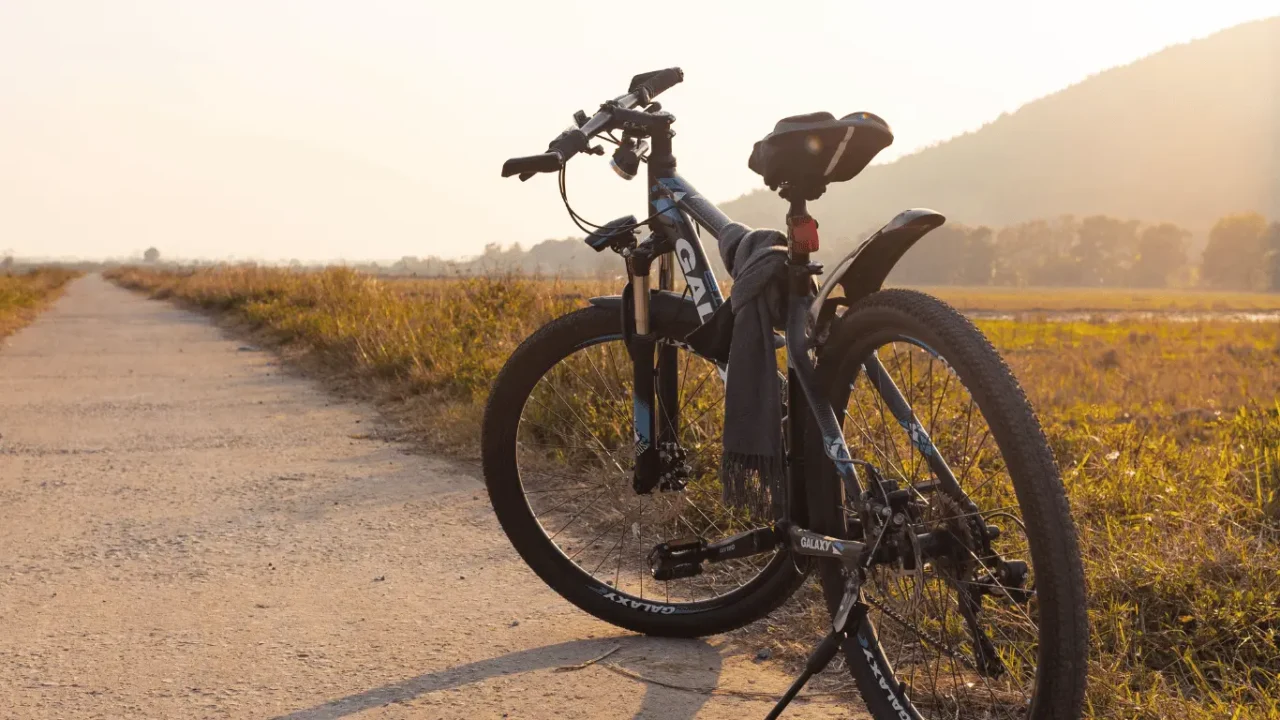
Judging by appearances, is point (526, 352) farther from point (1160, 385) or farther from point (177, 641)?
point (1160, 385)

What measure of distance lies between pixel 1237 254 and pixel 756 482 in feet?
411

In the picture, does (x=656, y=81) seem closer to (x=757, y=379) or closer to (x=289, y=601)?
(x=757, y=379)

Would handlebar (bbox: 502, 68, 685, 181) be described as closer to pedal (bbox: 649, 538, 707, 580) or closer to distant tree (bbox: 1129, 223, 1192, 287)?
pedal (bbox: 649, 538, 707, 580)

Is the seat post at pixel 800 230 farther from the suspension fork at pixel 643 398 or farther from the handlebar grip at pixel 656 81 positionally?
the handlebar grip at pixel 656 81

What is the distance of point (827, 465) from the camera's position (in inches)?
102

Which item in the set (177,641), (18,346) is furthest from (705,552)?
(18,346)

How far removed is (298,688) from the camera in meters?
2.84

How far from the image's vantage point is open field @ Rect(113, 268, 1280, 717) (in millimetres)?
2855

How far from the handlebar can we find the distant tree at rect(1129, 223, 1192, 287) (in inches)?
5296

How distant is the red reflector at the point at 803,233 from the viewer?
8.25 ft

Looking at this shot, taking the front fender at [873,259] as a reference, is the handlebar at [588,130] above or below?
above

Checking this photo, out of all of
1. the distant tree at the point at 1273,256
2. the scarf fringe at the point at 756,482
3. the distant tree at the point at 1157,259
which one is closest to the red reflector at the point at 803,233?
the scarf fringe at the point at 756,482

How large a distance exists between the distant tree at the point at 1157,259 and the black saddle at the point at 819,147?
135m

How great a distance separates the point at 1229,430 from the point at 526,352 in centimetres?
470
